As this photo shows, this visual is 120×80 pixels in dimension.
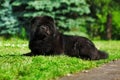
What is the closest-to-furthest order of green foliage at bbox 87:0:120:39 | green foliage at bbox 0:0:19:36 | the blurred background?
the blurred background → green foliage at bbox 0:0:19:36 → green foliage at bbox 87:0:120:39

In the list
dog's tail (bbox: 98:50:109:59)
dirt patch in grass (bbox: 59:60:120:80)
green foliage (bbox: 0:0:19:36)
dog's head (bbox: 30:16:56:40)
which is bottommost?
green foliage (bbox: 0:0:19:36)

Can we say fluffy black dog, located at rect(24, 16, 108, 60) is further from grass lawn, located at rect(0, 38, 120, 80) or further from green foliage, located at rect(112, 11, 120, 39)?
green foliage, located at rect(112, 11, 120, 39)

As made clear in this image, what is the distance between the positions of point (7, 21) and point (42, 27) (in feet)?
64.6

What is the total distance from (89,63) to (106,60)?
3.92ft

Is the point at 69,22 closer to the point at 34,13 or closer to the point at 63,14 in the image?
the point at 63,14

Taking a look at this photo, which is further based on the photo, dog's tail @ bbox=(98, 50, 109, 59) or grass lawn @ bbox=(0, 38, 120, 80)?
dog's tail @ bbox=(98, 50, 109, 59)

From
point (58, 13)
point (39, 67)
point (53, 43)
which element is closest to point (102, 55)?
point (53, 43)

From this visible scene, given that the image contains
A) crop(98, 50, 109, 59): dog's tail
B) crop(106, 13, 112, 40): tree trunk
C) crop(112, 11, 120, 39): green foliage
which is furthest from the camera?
crop(106, 13, 112, 40): tree trunk

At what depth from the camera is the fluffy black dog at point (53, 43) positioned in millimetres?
12857

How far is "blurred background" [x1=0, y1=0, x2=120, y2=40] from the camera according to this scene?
31344 mm

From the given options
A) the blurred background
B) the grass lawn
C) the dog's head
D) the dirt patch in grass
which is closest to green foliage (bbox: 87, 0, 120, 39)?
the blurred background

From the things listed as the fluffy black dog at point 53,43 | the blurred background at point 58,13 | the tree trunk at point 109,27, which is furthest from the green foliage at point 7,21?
the fluffy black dog at point 53,43

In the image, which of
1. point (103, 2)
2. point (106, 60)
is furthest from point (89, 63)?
point (103, 2)

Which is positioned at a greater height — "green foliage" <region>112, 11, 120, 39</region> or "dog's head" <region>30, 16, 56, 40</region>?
"dog's head" <region>30, 16, 56, 40</region>
